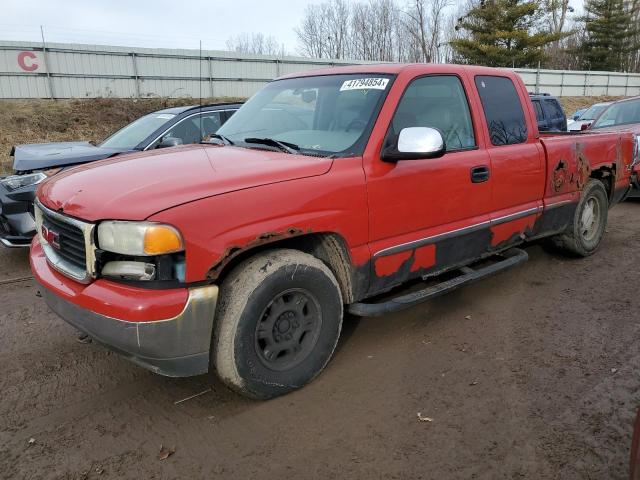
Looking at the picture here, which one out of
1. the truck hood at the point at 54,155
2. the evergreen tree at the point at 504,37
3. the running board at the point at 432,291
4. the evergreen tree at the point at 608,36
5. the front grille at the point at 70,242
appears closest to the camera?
the front grille at the point at 70,242

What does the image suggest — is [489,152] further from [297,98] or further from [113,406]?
[113,406]

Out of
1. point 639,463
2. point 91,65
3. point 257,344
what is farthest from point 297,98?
point 91,65

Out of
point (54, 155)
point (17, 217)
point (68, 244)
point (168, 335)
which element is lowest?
point (168, 335)

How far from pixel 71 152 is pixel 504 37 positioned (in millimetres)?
38249

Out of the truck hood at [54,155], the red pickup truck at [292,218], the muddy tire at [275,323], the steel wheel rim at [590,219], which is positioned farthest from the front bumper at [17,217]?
the steel wheel rim at [590,219]

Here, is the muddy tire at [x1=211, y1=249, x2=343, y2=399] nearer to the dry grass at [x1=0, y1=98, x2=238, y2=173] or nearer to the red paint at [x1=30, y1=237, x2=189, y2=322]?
the red paint at [x1=30, y1=237, x2=189, y2=322]

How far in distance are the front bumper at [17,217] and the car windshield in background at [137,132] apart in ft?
4.80

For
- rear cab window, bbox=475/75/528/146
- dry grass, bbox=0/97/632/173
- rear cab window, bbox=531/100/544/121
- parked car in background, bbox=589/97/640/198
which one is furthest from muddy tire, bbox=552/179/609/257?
dry grass, bbox=0/97/632/173

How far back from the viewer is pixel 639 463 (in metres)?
1.74

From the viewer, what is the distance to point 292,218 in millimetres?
2762

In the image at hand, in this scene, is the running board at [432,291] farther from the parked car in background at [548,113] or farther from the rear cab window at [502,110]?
the parked car in background at [548,113]

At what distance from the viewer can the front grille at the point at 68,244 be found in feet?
8.25

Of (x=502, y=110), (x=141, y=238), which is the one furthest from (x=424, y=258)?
(x=141, y=238)

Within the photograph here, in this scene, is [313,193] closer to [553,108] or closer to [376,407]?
[376,407]
